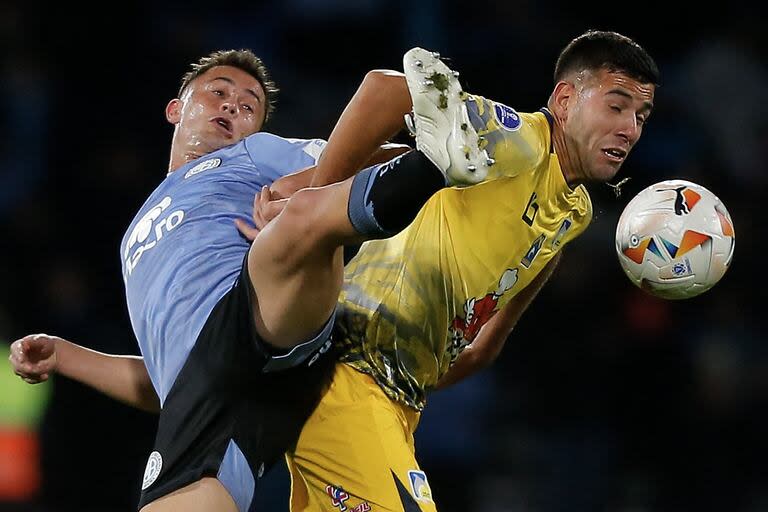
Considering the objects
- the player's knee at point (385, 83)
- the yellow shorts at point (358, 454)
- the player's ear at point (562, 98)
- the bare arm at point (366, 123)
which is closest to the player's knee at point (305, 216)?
the bare arm at point (366, 123)

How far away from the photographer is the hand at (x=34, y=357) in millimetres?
4230

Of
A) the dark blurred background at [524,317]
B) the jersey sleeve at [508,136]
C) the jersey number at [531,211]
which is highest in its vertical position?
the jersey sleeve at [508,136]

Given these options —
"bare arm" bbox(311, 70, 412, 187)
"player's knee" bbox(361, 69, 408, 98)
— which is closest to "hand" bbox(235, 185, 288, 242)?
"bare arm" bbox(311, 70, 412, 187)

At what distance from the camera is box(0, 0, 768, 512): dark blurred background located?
20.9 ft

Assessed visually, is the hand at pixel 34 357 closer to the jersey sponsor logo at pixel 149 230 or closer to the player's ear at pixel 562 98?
the jersey sponsor logo at pixel 149 230

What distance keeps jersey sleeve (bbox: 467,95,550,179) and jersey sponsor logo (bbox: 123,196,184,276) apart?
1.10 metres

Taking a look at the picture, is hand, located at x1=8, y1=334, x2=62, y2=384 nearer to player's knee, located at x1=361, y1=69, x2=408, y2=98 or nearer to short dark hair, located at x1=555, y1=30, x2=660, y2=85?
player's knee, located at x1=361, y1=69, x2=408, y2=98

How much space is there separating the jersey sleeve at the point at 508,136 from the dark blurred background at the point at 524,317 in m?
3.20

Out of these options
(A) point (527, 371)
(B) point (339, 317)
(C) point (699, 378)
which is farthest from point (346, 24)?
(B) point (339, 317)

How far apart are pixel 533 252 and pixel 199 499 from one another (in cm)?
123

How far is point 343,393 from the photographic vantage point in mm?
3697

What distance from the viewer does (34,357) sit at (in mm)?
4246

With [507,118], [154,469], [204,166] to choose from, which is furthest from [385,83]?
[154,469]

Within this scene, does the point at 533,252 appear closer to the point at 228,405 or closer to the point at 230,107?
the point at 228,405
